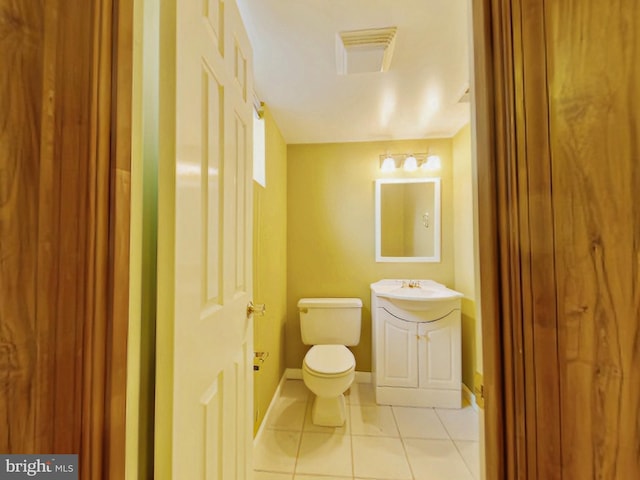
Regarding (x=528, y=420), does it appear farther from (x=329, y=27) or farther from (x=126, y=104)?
(x=329, y=27)

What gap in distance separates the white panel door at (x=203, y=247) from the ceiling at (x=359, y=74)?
367mm

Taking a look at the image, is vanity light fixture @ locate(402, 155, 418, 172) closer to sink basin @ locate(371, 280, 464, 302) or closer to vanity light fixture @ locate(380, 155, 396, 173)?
vanity light fixture @ locate(380, 155, 396, 173)

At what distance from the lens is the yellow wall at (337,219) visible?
249cm

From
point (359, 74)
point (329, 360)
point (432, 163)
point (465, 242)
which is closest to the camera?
point (359, 74)

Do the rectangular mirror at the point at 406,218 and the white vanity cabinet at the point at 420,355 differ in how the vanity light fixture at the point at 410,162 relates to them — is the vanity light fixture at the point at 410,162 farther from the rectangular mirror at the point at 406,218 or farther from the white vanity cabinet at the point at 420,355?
the white vanity cabinet at the point at 420,355

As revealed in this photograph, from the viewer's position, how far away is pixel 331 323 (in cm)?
224

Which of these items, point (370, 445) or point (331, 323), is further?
point (331, 323)

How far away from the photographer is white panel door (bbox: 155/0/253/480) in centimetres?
55

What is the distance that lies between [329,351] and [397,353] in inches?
21.6

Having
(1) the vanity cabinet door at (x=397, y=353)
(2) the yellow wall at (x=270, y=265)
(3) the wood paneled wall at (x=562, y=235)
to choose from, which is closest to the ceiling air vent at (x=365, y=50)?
(2) the yellow wall at (x=270, y=265)

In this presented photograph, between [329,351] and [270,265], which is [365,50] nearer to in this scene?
[270,265]

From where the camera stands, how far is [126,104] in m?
0.48

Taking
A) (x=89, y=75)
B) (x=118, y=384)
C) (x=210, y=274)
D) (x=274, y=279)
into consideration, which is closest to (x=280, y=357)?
(x=274, y=279)

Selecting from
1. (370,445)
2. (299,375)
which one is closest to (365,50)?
(370,445)
